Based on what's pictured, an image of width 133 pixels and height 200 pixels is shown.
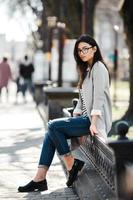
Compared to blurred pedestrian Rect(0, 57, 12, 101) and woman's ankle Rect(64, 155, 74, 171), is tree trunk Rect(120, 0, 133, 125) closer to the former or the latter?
woman's ankle Rect(64, 155, 74, 171)

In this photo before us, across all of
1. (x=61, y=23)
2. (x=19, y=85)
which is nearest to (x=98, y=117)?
(x=61, y=23)

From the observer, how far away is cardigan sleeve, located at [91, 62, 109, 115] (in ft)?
21.9

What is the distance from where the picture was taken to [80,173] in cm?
693

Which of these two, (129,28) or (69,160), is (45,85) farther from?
(69,160)

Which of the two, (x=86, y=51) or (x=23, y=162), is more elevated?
(x=86, y=51)

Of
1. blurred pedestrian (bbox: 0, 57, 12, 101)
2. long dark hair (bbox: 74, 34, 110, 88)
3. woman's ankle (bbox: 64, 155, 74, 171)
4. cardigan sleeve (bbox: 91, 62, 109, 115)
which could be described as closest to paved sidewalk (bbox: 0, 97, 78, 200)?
woman's ankle (bbox: 64, 155, 74, 171)

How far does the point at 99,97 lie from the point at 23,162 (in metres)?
3.09

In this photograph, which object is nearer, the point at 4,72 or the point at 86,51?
the point at 86,51

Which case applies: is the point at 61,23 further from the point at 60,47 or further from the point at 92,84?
the point at 92,84

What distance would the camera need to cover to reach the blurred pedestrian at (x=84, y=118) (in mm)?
6688

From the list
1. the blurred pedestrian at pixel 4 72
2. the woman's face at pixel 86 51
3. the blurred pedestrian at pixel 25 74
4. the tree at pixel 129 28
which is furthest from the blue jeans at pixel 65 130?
the blurred pedestrian at pixel 25 74

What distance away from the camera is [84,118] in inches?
271

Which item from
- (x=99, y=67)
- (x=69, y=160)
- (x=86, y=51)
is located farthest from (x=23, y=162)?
(x=99, y=67)

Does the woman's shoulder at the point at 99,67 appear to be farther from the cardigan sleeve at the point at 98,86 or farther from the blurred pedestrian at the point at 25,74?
the blurred pedestrian at the point at 25,74
